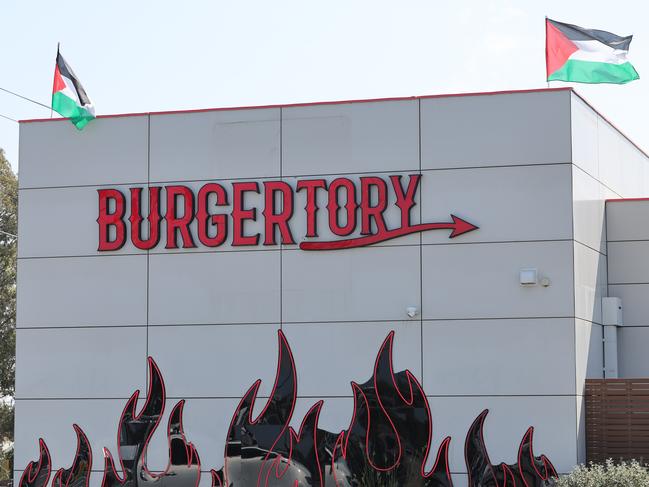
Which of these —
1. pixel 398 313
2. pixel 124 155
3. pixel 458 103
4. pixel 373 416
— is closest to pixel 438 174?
pixel 458 103

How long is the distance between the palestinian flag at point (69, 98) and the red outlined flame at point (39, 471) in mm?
6243

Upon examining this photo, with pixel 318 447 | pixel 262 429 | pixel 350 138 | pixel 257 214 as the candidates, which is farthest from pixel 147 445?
pixel 350 138

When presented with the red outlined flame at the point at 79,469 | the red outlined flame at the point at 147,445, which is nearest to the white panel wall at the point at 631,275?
the red outlined flame at the point at 147,445

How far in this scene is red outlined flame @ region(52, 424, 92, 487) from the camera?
2156 cm

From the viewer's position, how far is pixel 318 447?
20516 millimetres

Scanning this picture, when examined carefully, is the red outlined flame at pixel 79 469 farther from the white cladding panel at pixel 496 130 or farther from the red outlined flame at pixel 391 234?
the white cladding panel at pixel 496 130

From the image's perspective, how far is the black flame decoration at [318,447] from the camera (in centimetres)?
2002

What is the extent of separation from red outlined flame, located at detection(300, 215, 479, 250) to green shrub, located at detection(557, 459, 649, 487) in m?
4.57

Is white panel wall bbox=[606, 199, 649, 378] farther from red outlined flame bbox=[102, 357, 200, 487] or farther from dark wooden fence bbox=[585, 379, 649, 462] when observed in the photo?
red outlined flame bbox=[102, 357, 200, 487]

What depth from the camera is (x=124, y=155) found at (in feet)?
72.8

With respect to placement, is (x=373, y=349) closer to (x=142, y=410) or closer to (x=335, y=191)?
(x=335, y=191)

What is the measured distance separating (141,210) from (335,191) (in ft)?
12.5

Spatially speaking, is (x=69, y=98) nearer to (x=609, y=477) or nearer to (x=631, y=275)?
(x=631, y=275)

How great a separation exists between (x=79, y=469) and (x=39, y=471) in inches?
34.6
